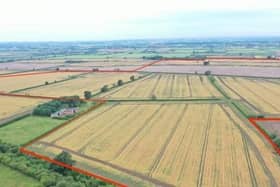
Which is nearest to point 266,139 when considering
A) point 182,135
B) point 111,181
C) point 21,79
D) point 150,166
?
point 182,135

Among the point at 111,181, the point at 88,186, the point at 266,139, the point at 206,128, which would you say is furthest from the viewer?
the point at 206,128

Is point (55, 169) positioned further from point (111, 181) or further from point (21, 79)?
point (21, 79)

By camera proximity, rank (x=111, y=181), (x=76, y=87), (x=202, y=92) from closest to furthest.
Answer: (x=111, y=181)
(x=202, y=92)
(x=76, y=87)

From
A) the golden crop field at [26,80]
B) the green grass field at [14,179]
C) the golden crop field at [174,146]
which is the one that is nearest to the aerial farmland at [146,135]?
the golden crop field at [174,146]

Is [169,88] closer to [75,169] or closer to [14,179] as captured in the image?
[75,169]

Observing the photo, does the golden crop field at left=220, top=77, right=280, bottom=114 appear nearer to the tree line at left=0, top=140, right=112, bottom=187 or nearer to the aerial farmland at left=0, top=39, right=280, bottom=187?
the aerial farmland at left=0, top=39, right=280, bottom=187

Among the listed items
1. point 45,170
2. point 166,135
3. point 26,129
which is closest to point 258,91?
point 166,135
